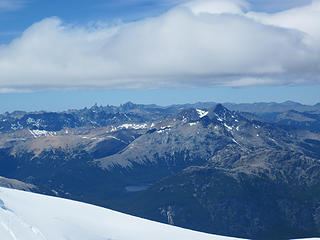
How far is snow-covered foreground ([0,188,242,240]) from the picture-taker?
3519 cm

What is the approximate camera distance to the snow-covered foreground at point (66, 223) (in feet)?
115

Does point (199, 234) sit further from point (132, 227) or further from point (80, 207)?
point (80, 207)

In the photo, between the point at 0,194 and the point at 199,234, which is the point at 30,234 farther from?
the point at 199,234

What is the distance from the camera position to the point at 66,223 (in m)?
38.9

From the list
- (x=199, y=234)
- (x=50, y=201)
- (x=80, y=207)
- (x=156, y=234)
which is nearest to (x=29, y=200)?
(x=50, y=201)

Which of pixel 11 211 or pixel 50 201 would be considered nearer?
pixel 11 211

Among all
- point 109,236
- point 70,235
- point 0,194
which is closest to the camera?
point 70,235

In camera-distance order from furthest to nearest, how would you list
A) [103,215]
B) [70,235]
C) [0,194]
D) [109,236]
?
[103,215]
[0,194]
[109,236]
[70,235]

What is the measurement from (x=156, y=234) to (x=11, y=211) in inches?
613

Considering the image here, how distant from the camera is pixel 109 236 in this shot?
130 ft

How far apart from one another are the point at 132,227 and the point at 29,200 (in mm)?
12245

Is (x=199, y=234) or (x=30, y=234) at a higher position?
(x=30, y=234)

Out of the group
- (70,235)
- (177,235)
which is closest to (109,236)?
(70,235)

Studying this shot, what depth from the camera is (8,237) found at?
32.2 metres
